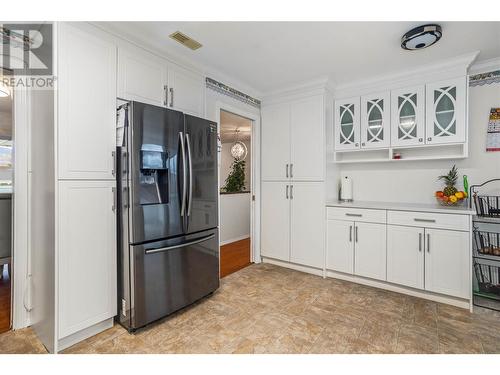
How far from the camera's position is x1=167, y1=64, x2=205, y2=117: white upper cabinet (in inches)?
94.8

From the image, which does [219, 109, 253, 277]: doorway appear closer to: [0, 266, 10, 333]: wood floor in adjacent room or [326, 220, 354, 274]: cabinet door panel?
[326, 220, 354, 274]: cabinet door panel

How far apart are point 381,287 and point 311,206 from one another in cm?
117

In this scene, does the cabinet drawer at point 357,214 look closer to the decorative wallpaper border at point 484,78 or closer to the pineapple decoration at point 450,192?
the pineapple decoration at point 450,192

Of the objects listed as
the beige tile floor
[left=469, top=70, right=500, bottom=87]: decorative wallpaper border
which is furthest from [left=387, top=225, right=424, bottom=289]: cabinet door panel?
[left=469, top=70, right=500, bottom=87]: decorative wallpaper border

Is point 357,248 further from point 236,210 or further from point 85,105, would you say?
point 85,105

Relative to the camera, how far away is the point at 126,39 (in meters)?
2.04

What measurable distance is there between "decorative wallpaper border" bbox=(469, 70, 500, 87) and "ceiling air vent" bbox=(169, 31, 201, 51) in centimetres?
286

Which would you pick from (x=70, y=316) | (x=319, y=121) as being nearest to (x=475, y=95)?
(x=319, y=121)

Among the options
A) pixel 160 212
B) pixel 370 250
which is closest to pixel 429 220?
pixel 370 250

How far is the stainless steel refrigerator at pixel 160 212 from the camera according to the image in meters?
1.91

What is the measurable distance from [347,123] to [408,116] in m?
0.67

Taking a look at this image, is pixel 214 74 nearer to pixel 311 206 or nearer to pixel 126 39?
pixel 126 39

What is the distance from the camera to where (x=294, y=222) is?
3.40 metres

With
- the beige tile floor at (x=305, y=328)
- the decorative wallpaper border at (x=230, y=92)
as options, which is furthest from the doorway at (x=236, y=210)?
the beige tile floor at (x=305, y=328)
